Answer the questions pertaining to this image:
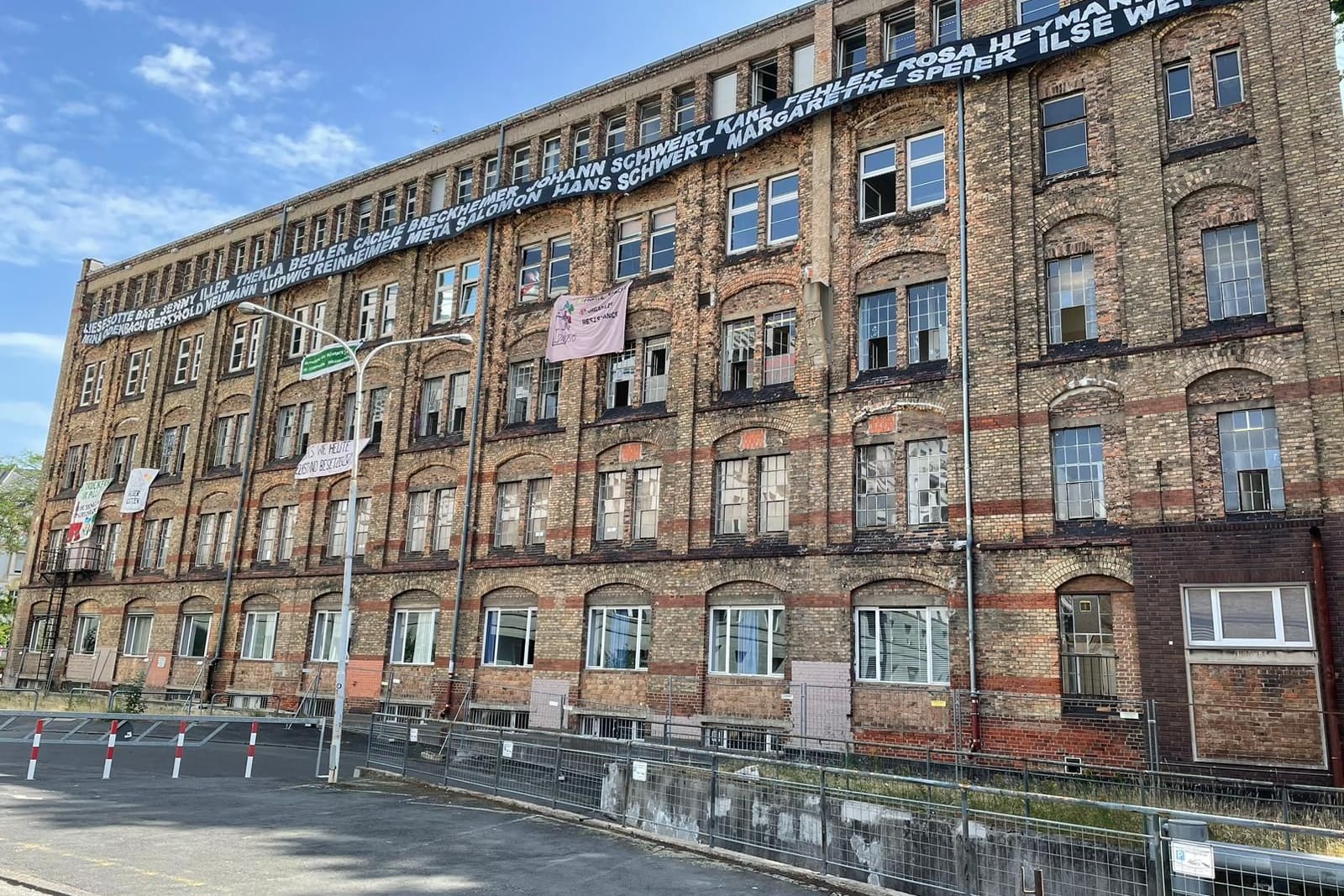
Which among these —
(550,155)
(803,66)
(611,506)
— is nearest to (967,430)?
(611,506)

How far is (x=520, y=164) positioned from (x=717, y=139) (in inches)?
348

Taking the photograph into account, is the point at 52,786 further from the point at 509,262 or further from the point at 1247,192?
the point at 1247,192

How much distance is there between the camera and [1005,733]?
784 inches

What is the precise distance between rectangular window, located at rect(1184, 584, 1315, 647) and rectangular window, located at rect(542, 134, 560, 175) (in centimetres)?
2241

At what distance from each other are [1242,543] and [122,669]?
3883 centimetres

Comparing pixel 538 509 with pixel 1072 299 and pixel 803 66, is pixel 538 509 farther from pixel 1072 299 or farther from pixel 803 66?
pixel 1072 299

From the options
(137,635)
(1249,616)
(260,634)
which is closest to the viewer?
(1249,616)

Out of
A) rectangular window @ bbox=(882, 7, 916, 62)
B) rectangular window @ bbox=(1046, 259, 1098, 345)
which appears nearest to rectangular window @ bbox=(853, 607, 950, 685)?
rectangular window @ bbox=(1046, 259, 1098, 345)

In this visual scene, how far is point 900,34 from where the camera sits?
1008 inches

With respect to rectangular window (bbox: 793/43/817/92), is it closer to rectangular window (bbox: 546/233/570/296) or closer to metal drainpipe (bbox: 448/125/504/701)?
rectangular window (bbox: 546/233/570/296)

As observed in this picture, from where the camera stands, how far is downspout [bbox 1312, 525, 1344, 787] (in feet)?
54.6

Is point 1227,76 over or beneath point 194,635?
over

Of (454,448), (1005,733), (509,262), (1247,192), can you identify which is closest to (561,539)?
(454,448)

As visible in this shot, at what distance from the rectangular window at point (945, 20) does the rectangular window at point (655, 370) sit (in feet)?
33.9
